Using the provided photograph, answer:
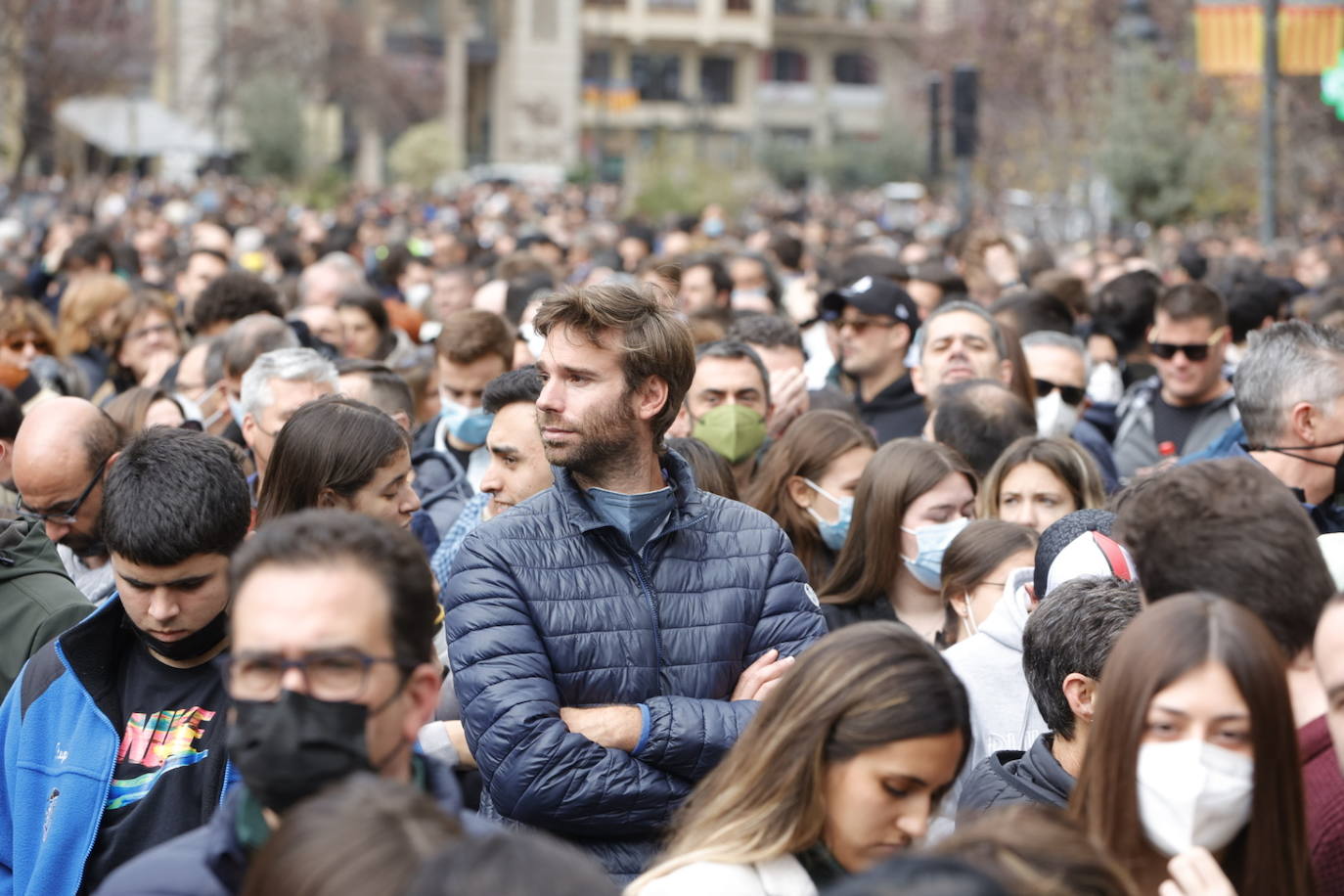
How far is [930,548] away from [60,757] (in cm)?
286

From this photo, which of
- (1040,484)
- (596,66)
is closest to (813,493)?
(1040,484)

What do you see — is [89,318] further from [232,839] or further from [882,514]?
[232,839]

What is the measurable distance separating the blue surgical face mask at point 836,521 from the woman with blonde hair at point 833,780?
2991mm

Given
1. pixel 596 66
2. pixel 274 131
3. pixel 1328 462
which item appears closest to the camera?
pixel 1328 462

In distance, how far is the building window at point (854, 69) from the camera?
9825cm

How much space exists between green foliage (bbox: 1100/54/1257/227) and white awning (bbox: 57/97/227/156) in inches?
989

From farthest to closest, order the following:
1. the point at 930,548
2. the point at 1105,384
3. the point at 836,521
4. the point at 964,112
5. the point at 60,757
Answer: the point at 964,112 < the point at 1105,384 < the point at 836,521 < the point at 930,548 < the point at 60,757

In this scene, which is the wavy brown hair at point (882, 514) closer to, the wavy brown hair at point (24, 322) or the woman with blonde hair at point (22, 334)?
the woman with blonde hair at point (22, 334)

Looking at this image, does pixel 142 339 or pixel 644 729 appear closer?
pixel 644 729

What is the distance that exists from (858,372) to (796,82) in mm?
92590

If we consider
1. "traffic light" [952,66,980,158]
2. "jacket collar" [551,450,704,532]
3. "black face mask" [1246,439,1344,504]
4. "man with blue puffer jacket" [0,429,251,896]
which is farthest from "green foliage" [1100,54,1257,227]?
"man with blue puffer jacket" [0,429,251,896]

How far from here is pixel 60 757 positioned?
3881mm

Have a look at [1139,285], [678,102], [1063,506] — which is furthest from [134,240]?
[678,102]

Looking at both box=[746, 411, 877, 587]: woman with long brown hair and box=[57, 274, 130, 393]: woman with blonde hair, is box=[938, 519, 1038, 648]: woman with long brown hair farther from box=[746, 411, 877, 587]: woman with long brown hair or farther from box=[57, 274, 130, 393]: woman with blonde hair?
box=[57, 274, 130, 393]: woman with blonde hair
